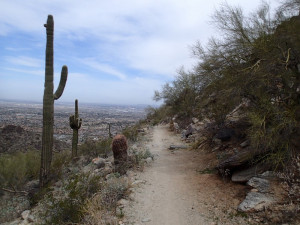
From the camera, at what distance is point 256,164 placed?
5766 mm

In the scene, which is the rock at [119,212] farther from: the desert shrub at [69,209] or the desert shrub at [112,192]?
the desert shrub at [69,209]

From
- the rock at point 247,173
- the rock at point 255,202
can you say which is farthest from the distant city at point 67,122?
the rock at point 255,202

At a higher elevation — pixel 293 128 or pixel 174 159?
pixel 293 128

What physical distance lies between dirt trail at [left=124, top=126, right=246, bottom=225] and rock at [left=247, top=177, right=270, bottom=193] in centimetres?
39

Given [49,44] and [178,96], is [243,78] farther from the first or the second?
[178,96]

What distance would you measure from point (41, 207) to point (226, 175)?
15.9 ft

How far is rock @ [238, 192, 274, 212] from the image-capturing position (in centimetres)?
446

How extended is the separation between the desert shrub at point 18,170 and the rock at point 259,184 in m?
7.18

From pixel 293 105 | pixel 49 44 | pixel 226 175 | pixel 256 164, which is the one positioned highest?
pixel 49 44

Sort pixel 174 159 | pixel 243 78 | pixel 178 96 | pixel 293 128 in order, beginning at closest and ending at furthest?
1. pixel 293 128
2. pixel 243 78
3. pixel 174 159
4. pixel 178 96

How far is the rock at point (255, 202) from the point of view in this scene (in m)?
4.46

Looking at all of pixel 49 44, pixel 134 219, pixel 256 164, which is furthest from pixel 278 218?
pixel 49 44

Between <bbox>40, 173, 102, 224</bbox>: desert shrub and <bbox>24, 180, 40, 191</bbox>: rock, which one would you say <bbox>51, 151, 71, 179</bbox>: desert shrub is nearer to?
<bbox>24, 180, 40, 191</bbox>: rock

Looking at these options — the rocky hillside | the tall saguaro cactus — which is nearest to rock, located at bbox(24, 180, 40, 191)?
the tall saguaro cactus
